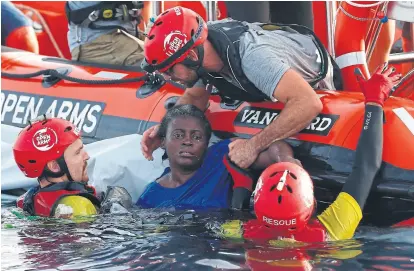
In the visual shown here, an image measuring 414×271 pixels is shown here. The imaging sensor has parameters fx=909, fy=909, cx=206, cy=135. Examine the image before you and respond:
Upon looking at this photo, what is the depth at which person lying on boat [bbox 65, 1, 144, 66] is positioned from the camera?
7.18 meters

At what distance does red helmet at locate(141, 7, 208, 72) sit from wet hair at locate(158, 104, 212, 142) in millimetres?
373

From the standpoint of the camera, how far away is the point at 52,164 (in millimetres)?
5500

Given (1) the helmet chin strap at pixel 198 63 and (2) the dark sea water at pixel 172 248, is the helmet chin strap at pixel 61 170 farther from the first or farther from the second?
(1) the helmet chin strap at pixel 198 63

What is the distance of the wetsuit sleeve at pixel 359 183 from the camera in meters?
4.68

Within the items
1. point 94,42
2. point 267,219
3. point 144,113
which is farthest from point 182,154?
point 94,42

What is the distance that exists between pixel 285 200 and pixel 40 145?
1.75 m

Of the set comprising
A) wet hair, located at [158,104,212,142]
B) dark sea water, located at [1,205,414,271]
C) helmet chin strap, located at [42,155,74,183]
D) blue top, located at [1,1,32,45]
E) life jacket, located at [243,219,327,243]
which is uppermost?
blue top, located at [1,1,32,45]

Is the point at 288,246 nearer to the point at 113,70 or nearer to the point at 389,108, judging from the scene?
the point at 389,108

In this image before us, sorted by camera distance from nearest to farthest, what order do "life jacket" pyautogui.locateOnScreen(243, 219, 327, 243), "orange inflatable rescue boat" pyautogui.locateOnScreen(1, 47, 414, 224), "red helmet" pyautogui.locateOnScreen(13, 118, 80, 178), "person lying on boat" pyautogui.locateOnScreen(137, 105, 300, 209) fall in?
"life jacket" pyautogui.locateOnScreen(243, 219, 327, 243) → "orange inflatable rescue boat" pyautogui.locateOnScreen(1, 47, 414, 224) → "red helmet" pyautogui.locateOnScreen(13, 118, 80, 178) → "person lying on boat" pyautogui.locateOnScreen(137, 105, 300, 209)

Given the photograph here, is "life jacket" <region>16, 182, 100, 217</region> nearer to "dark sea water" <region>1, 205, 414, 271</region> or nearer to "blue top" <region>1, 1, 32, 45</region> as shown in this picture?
"dark sea water" <region>1, 205, 414, 271</region>

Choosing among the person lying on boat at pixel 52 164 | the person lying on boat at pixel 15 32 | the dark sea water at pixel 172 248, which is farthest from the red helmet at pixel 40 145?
the person lying on boat at pixel 15 32

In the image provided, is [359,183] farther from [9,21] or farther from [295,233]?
[9,21]

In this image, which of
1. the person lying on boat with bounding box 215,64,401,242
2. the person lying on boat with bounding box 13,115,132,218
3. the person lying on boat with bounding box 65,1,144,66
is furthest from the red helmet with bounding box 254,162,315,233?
the person lying on boat with bounding box 65,1,144,66

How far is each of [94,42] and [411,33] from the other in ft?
8.61
